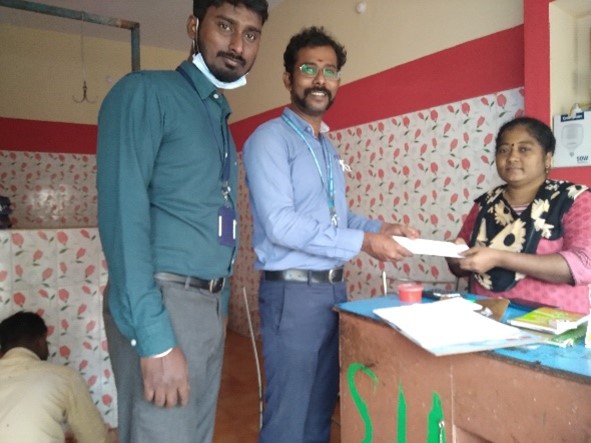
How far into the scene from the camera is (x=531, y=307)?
136 cm

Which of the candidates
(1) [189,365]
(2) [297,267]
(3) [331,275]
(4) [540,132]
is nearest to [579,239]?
(4) [540,132]

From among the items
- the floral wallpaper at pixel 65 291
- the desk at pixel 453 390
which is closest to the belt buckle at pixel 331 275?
the desk at pixel 453 390

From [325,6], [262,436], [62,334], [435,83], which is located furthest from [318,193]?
[325,6]

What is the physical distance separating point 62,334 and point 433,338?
2.05 m

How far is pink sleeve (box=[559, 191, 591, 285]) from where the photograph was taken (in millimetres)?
1450

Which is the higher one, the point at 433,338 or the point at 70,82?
the point at 70,82

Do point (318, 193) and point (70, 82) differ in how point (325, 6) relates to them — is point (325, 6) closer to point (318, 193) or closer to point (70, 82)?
point (318, 193)

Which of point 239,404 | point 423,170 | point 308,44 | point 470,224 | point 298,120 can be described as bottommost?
point 239,404

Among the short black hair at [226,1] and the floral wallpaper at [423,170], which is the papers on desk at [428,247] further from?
the short black hair at [226,1]

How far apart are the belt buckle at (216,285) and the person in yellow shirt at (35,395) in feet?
3.09

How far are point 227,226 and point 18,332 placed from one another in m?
1.22

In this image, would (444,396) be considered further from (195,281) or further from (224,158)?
(224,158)

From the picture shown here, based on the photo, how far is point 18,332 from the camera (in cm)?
179

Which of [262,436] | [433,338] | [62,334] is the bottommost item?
[262,436]
